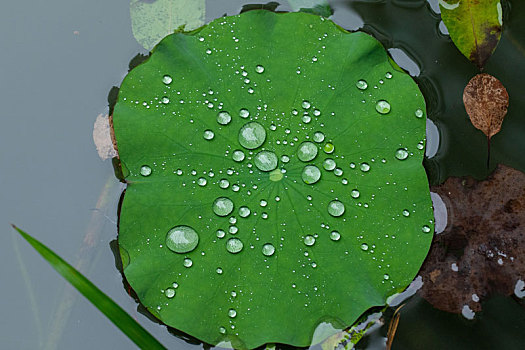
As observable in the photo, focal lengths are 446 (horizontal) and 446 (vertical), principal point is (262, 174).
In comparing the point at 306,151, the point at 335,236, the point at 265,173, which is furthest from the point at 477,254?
the point at 265,173

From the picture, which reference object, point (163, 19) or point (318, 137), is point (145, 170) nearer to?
point (318, 137)

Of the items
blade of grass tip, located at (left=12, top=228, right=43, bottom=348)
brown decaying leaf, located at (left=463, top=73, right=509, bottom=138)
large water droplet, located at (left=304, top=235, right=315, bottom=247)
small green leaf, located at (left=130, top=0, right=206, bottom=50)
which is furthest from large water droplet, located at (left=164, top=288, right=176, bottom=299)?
brown decaying leaf, located at (left=463, top=73, right=509, bottom=138)

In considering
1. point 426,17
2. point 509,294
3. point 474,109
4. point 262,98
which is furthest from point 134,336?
point 426,17

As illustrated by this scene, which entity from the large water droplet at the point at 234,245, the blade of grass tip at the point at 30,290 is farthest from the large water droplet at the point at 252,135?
the blade of grass tip at the point at 30,290

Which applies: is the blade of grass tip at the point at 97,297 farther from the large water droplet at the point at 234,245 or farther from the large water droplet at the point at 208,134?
the large water droplet at the point at 208,134

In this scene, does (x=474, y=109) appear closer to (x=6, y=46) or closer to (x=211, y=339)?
(x=211, y=339)
